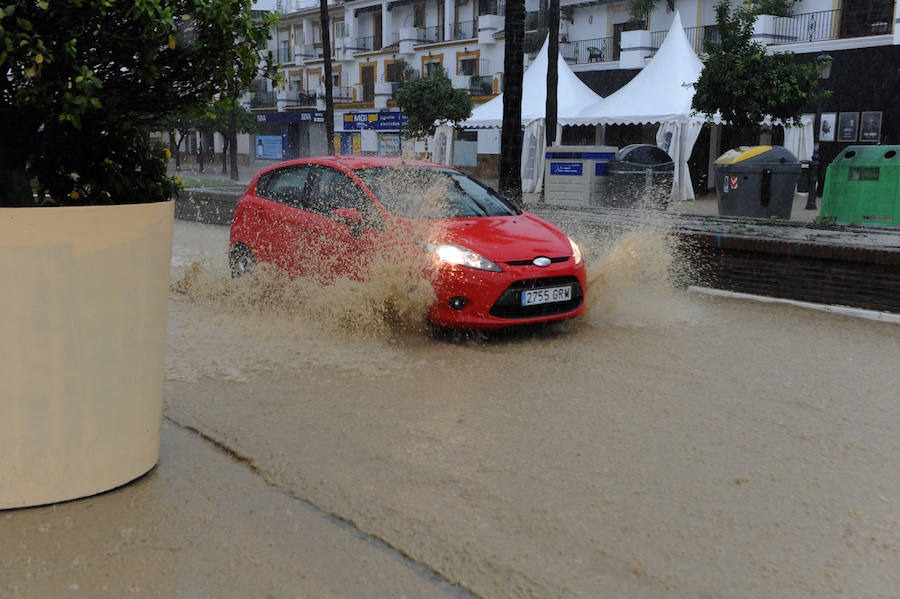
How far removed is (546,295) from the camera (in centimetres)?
673

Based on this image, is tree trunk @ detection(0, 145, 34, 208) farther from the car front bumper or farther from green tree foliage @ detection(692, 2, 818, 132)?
green tree foliage @ detection(692, 2, 818, 132)

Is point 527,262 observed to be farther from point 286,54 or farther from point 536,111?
point 286,54

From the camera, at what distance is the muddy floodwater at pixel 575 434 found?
3203 mm

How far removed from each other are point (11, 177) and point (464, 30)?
45490mm

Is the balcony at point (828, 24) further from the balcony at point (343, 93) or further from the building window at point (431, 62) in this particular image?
the balcony at point (343, 93)

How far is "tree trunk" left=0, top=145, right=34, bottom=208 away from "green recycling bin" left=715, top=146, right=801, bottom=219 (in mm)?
12407

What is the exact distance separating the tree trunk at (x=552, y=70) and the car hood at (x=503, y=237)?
15.1m

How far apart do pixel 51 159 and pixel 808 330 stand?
584 centimetres

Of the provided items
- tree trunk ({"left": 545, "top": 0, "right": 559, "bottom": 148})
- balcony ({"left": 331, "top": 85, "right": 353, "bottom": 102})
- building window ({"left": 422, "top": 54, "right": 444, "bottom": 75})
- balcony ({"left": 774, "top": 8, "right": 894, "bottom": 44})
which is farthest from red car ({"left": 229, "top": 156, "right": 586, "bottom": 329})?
balcony ({"left": 331, "top": 85, "right": 353, "bottom": 102})

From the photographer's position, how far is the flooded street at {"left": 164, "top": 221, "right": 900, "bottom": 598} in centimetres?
321

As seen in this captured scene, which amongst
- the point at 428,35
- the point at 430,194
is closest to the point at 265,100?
the point at 428,35

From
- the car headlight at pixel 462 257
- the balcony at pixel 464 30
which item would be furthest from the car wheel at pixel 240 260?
Result: the balcony at pixel 464 30

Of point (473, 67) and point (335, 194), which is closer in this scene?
point (335, 194)

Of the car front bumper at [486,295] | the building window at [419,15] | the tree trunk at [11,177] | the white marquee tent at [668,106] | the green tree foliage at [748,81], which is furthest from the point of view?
the building window at [419,15]
